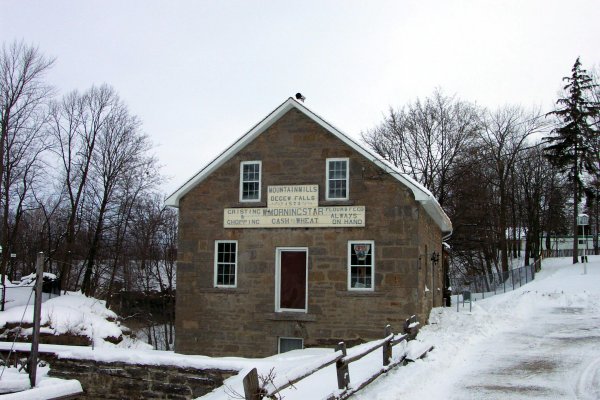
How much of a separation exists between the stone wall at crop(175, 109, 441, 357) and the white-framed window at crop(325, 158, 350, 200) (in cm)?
19

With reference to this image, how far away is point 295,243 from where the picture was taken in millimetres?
18719

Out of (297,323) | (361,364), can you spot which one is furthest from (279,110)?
(361,364)

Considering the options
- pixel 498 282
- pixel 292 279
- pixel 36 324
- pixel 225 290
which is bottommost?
pixel 498 282

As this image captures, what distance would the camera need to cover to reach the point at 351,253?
717 inches

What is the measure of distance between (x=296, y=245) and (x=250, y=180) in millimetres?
2697

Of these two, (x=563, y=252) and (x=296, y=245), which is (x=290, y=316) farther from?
(x=563, y=252)

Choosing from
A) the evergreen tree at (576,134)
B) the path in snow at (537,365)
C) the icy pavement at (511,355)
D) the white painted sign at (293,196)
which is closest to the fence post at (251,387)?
the icy pavement at (511,355)

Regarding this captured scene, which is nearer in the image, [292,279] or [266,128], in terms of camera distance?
[292,279]

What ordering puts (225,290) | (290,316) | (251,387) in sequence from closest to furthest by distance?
(251,387)
(290,316)
(225,290)

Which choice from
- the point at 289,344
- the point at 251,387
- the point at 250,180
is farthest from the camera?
the point at 250,180

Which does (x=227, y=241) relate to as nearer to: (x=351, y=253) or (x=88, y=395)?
(x=351, y=253)

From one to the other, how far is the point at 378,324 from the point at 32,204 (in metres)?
28.1

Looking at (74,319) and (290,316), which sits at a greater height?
(290,316)

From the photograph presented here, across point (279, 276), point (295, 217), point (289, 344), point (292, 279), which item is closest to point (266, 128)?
point (295, 217)
